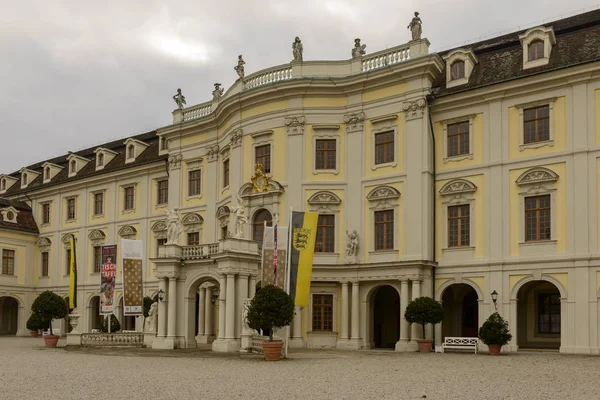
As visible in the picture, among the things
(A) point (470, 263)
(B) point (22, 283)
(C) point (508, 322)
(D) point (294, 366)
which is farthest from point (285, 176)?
(B) point (22, 283)

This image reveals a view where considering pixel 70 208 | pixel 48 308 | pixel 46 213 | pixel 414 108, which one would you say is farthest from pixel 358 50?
pixel 46 213

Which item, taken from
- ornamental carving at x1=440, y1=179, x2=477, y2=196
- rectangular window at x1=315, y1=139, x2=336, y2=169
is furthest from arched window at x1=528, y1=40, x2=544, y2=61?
rectangular window at x1=315, y1=139, x2=336, y2=169

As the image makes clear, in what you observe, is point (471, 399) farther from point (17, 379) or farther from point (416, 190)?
point (416, 190)

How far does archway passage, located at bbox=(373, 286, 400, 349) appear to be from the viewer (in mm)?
37281

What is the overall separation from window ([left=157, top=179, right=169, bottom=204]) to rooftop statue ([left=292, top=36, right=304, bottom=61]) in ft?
44.6

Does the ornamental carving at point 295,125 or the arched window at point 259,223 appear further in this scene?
the arched window at point 259,223

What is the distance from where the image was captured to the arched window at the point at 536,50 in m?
31.7

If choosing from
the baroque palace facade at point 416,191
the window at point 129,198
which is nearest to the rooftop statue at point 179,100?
the baroque palace facade at point 416,191

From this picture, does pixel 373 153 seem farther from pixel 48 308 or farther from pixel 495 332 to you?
pixel 48 308

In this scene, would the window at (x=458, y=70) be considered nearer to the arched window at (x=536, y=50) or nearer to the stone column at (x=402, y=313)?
the arched window at (x=536, y=50)

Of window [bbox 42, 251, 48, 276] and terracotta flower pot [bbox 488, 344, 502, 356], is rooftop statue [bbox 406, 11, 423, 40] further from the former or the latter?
window [bbox 42, 251, 48, 276]

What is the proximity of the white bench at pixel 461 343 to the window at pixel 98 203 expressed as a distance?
27523 millimetres

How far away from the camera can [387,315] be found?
1475 inches

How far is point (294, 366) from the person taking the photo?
75.0 feet
